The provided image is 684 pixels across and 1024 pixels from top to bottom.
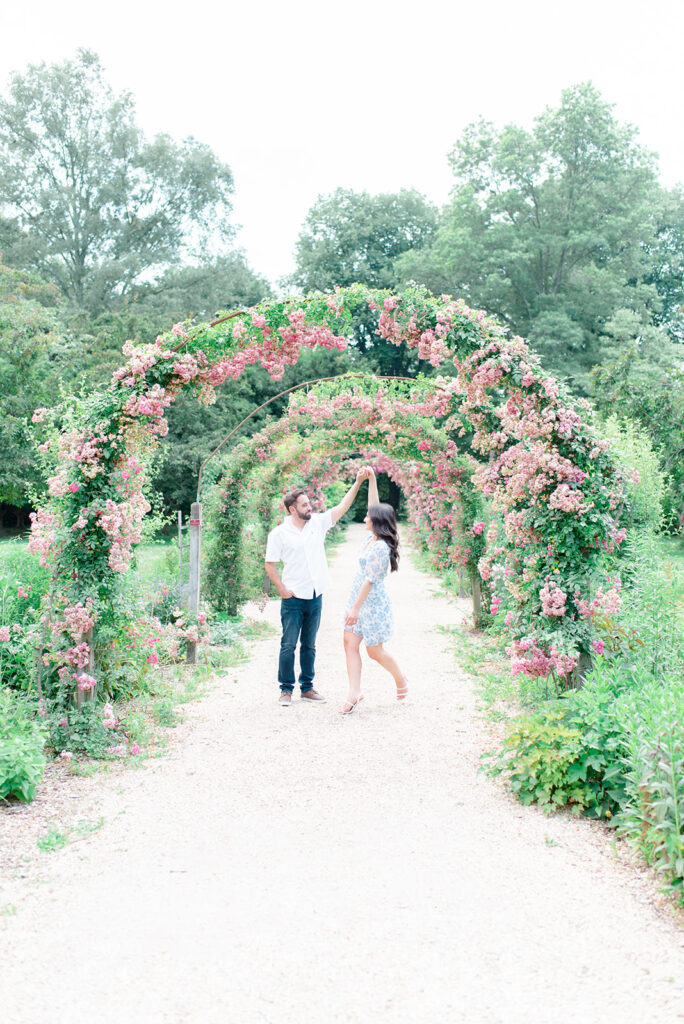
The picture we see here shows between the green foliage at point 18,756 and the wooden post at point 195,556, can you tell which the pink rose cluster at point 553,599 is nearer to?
the green foliage at point 18,756

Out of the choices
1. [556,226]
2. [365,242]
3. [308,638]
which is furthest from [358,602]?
[365,242]

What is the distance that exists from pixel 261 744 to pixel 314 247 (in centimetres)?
3194

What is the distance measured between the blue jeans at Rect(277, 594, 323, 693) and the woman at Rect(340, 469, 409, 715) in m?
0.34

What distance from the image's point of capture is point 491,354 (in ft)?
16.4

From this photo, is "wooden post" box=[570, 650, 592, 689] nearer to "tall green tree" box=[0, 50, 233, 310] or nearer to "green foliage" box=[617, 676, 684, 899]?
"green foliage" box=[617, 676, 684, 899]

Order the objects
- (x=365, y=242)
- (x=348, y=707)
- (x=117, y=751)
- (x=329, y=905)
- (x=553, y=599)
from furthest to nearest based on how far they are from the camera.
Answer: (x=365, y=242) < (x=348, y=707) < (x=553, y=599) < (x=117, y=751) < (x=329, y=905)

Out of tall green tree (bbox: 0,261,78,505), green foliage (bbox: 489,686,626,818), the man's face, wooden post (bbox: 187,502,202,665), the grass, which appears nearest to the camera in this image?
the grass

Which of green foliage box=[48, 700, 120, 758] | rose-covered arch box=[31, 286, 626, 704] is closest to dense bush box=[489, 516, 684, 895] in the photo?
rose-covered arch box=[31, 286, 626, 704]

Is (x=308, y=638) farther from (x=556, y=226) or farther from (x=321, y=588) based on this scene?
(x=556, y=226)

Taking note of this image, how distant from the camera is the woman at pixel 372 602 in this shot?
5520 millimetres

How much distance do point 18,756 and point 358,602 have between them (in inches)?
94.4

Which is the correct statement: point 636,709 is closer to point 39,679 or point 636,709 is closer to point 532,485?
point 532,485

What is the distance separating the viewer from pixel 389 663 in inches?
227

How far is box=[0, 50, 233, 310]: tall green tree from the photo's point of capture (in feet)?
93.1
